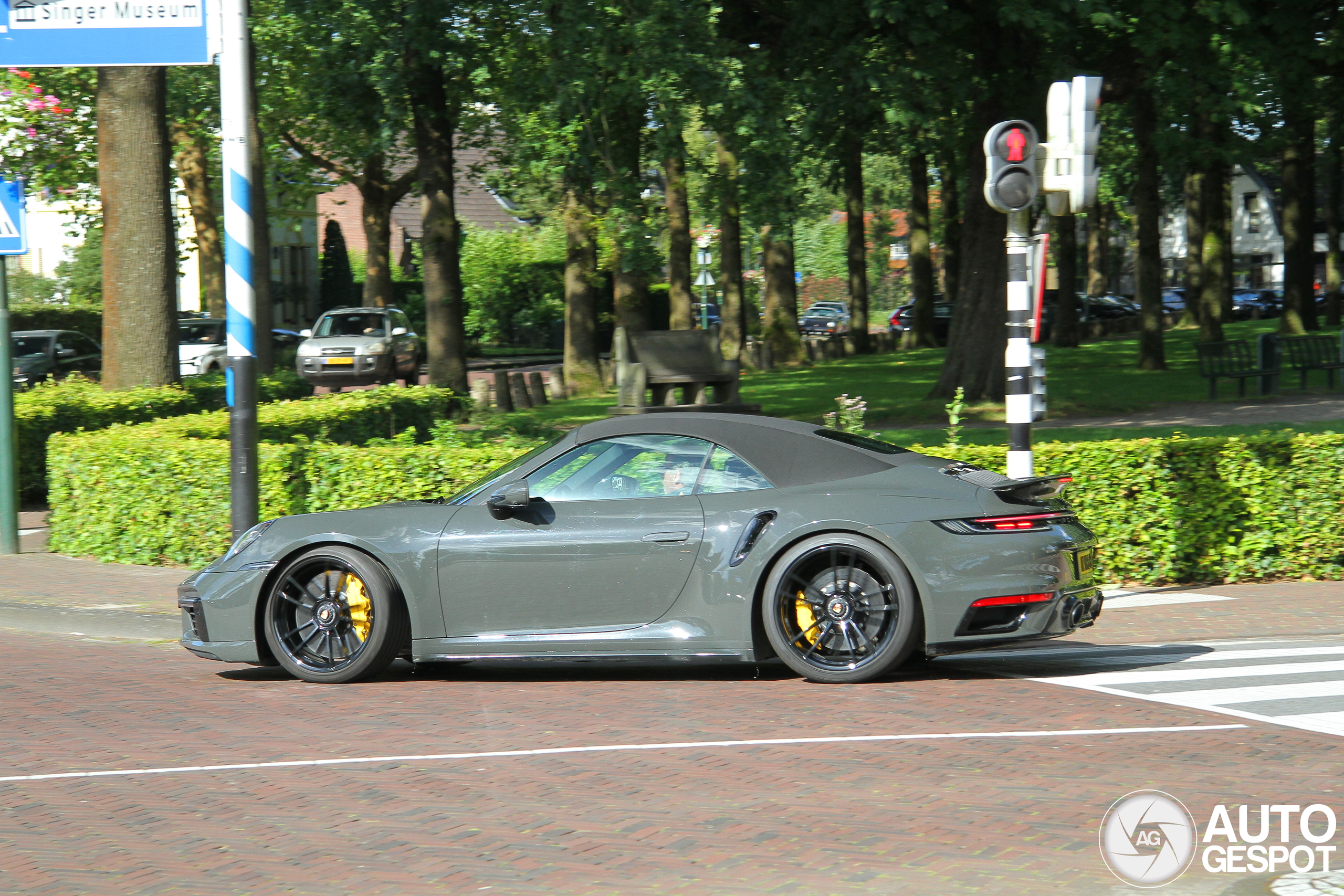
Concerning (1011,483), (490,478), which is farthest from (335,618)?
(1011,483)

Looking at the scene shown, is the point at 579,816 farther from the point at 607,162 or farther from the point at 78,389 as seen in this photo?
the point at 607,162

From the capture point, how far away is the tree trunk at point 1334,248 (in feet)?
155

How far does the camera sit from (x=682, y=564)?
699cm

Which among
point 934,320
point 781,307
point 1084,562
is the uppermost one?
point 781,307

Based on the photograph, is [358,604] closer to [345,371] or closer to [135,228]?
[135,228]

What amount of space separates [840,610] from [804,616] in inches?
7.1

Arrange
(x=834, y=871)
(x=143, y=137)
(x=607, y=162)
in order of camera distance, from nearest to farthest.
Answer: (x=834, y=871) < (x=143, y=137) < (x=607, y=162)

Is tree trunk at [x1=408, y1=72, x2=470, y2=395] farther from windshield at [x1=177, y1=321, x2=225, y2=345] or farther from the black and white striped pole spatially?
the black and white striped pole

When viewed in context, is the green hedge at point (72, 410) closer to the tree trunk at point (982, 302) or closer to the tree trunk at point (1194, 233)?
the tree trunk at point (982, 302)

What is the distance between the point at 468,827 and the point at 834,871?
130 centimetres

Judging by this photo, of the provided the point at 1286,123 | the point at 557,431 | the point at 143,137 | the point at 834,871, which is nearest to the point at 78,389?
the point at 143,137

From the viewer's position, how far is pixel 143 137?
1527 centimetres

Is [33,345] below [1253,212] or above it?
below

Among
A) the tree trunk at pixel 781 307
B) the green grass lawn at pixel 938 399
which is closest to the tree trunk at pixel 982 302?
the green grass lawn at pixel 938 399
